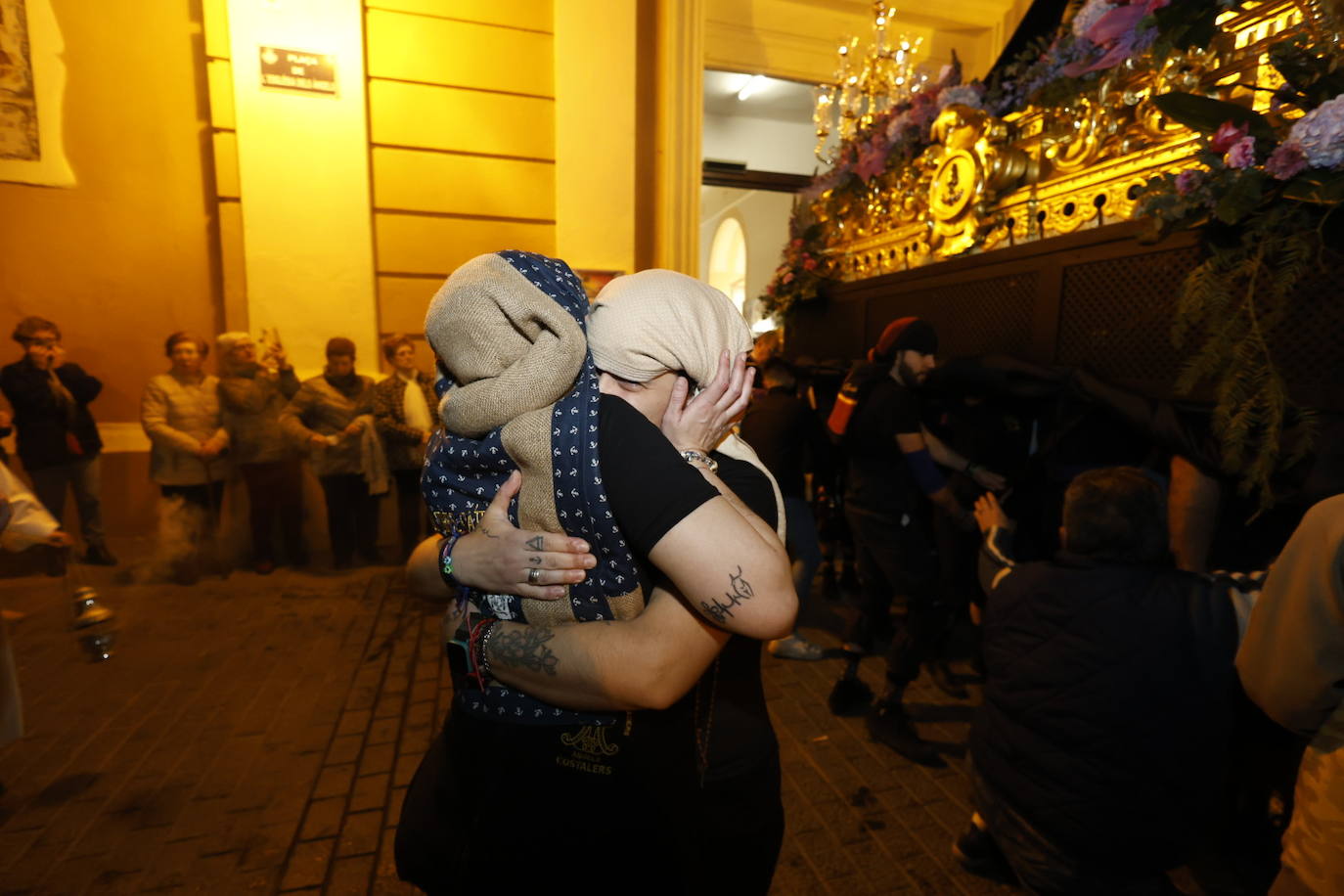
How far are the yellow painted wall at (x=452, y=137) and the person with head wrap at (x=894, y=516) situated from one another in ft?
14.9

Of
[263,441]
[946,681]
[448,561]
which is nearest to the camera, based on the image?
[448,561]

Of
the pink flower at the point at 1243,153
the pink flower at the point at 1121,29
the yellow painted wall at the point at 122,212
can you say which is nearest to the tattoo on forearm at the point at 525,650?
the pink flower at the point at 1243,153

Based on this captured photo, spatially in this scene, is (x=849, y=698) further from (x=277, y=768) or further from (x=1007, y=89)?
(x=1007, y=89)

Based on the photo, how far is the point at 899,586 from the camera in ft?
11.1

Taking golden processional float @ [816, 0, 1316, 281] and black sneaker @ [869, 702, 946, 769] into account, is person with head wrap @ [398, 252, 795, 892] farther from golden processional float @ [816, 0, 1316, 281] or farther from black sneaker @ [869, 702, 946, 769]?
golden processional float @ [816, 0, 1316, 281]

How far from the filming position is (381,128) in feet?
20.6

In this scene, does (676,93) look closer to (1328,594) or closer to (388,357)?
(388,357)

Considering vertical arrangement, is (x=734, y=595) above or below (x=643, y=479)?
below

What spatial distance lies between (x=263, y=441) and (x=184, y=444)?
1.91 feet

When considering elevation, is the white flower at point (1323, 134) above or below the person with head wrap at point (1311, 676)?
above

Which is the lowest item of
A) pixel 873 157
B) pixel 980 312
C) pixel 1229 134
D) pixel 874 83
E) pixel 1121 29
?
pixel 980 312

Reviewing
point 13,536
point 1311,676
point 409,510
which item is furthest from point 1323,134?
point 409,510

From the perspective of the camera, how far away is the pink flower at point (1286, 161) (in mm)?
2113

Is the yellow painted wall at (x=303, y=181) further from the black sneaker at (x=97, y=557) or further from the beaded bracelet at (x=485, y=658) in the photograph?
the beaded bracelet at (x=485, y=658)
